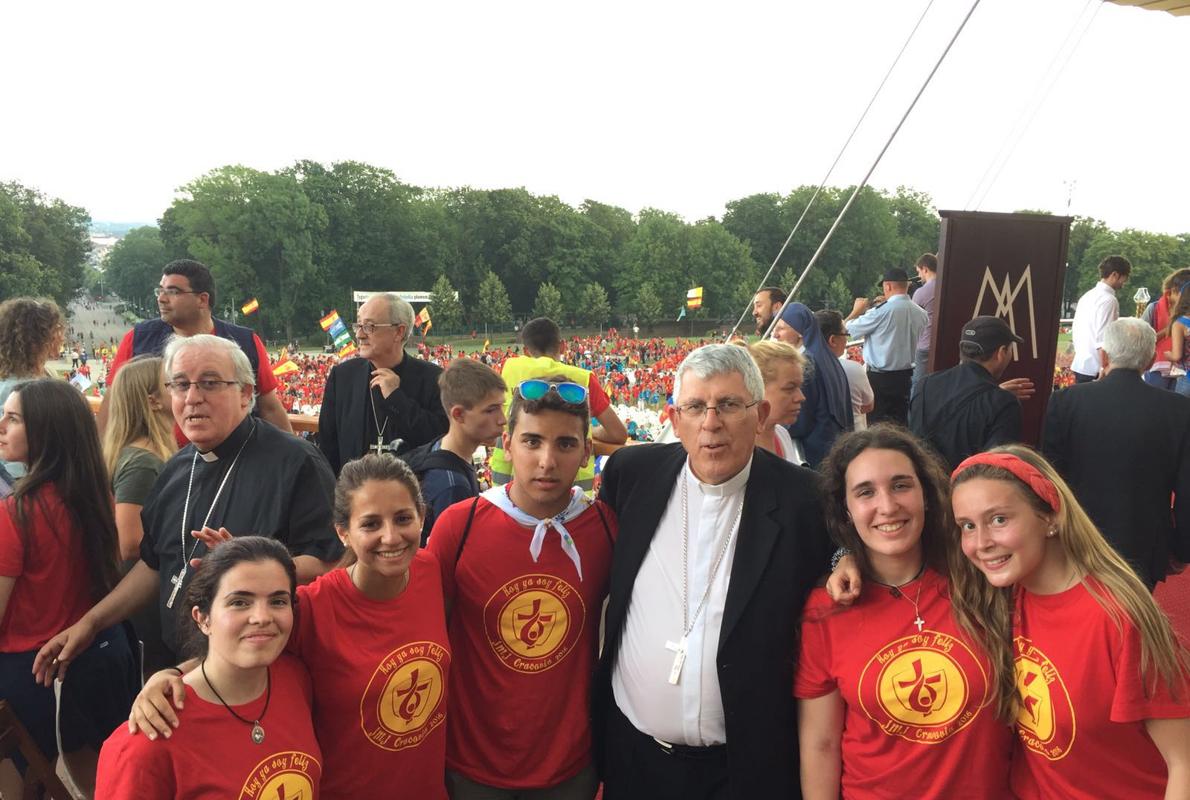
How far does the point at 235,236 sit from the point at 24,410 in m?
50.6

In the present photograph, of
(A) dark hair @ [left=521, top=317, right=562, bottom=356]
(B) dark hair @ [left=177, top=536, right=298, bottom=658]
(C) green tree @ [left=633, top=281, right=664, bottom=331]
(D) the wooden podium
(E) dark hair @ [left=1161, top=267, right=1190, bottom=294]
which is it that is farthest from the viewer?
(C) green tree @ [left=633, top=281, right=664, bottom=331]

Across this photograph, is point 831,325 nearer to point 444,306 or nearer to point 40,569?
point 40,569

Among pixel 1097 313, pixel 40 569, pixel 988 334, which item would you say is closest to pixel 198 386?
pixel 40 569

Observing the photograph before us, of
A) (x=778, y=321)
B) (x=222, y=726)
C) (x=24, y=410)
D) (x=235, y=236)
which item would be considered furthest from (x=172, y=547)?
(x=235, y=236)

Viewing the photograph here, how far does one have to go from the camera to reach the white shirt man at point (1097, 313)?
726cm

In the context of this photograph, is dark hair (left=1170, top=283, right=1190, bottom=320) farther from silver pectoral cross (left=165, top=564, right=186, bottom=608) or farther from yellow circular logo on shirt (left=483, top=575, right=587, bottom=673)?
silver pectoral cross (left=165, top=564, right=186, bottom=608)

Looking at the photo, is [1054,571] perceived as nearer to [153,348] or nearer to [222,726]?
[222,726]

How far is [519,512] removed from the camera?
7.35ft

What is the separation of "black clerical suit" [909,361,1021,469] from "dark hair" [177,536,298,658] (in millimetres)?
2960

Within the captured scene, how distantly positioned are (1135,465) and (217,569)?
3931 millimetres

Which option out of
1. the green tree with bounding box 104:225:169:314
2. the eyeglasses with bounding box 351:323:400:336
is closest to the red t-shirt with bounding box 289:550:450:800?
the eyeglasses with bounding box 351:323:400:336

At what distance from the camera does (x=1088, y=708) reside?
1.75m

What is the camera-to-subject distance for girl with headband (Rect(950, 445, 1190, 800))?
1717mm

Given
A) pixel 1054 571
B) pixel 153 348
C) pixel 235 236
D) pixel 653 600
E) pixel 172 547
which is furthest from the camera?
pixel 235 236
